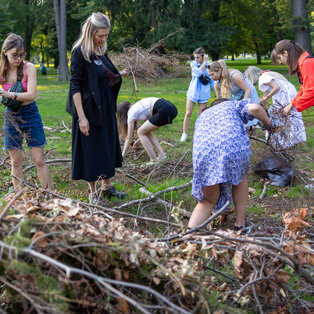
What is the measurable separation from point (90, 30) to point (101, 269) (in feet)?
9.67

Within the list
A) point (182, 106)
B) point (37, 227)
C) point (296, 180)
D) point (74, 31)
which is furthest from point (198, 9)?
point (37, 227)

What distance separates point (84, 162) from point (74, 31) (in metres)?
40.2

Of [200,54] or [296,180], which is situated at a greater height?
[200,54]

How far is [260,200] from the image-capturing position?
5098 mm

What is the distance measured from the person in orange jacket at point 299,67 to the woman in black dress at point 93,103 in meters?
1.85

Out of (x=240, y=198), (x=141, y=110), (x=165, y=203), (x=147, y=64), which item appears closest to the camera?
(x=240, y=198)

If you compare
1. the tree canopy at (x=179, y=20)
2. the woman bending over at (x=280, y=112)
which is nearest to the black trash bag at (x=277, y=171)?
the woman bending over at (x=280, y=112)

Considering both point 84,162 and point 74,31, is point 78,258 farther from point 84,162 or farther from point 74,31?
point 74,31

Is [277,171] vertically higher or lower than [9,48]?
lower

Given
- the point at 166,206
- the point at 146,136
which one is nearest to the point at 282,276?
the point at 166,206

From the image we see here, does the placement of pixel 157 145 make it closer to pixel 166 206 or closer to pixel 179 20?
pixel 166 206

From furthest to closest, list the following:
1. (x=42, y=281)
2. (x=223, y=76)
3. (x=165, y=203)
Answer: (x=223, y=76) → (x=165, y=203) → (x=42, y=281)

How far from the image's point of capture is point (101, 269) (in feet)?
6.89

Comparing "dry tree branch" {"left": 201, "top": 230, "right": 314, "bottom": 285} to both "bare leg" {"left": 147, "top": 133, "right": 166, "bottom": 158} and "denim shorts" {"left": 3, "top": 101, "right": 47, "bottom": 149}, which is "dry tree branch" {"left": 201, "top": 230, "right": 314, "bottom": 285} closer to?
"denim shorts" {"left": 3, "top": 101, "right": 47, "bottom": 149}
